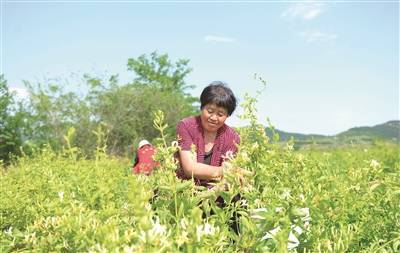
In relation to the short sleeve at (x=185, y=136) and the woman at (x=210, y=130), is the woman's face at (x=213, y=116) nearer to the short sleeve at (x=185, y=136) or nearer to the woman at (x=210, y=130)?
the woman at (x=210, y=130)

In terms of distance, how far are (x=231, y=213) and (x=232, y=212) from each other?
14 mm

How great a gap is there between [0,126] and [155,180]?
12354mm

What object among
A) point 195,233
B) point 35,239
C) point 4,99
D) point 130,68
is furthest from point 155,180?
point 130,68

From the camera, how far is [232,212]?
1.84m

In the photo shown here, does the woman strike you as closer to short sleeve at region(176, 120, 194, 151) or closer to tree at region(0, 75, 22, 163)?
short sleeve at region(176, 120, 194, 151)

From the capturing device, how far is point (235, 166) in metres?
1.77

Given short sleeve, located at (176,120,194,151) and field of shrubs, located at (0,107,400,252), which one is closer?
field of shrubs, located at (0,107,400,252)

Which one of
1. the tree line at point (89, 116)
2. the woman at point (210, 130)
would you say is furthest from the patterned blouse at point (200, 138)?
the tree line at point (89, 116)

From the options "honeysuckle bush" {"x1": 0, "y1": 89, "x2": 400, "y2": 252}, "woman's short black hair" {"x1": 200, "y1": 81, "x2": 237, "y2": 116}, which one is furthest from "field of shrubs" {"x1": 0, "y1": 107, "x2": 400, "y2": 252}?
"woman's short black hair" {"x1": 200, "y1": 81, "x2": 237, "y2": 116}

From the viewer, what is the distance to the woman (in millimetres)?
3633

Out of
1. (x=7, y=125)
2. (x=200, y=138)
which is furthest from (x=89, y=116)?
(x=200, y=138)

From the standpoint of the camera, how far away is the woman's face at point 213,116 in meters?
3.70

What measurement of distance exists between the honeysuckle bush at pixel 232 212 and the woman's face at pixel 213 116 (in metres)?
1.04

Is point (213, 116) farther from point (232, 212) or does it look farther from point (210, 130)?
point (232, 212)
